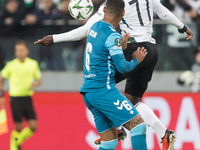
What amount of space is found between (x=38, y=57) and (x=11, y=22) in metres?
0.88

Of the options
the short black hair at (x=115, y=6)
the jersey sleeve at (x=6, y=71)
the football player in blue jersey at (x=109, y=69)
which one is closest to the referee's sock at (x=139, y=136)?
the football player in blue jersey at (x=109, y=69)

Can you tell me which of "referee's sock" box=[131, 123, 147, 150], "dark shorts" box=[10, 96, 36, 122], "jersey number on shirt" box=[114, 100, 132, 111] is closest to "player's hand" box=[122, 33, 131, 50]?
"jersey number on shirt" box=[114, 100, 132, 111]

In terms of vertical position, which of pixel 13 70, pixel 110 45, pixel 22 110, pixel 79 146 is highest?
pixel 110 45

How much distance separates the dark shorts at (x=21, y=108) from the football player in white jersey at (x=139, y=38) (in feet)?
13.3

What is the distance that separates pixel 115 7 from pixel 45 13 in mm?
4680

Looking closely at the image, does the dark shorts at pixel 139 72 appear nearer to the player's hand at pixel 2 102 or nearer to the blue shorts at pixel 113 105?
the blue shorts at pixel 113 105

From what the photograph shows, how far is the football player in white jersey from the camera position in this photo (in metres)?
5.28

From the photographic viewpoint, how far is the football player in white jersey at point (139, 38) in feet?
17.3

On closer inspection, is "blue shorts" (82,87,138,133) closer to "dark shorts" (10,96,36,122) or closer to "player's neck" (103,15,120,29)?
"player's neck" (103,15,120,29)

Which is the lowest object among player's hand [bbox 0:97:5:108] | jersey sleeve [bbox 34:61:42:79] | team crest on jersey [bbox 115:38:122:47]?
player's hand [bbox 0:97:5:108]

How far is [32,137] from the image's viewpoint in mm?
9328

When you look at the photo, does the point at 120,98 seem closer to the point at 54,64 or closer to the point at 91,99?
the point at 91,99

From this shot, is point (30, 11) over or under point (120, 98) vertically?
over

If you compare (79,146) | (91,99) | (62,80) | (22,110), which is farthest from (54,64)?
(91,99)
